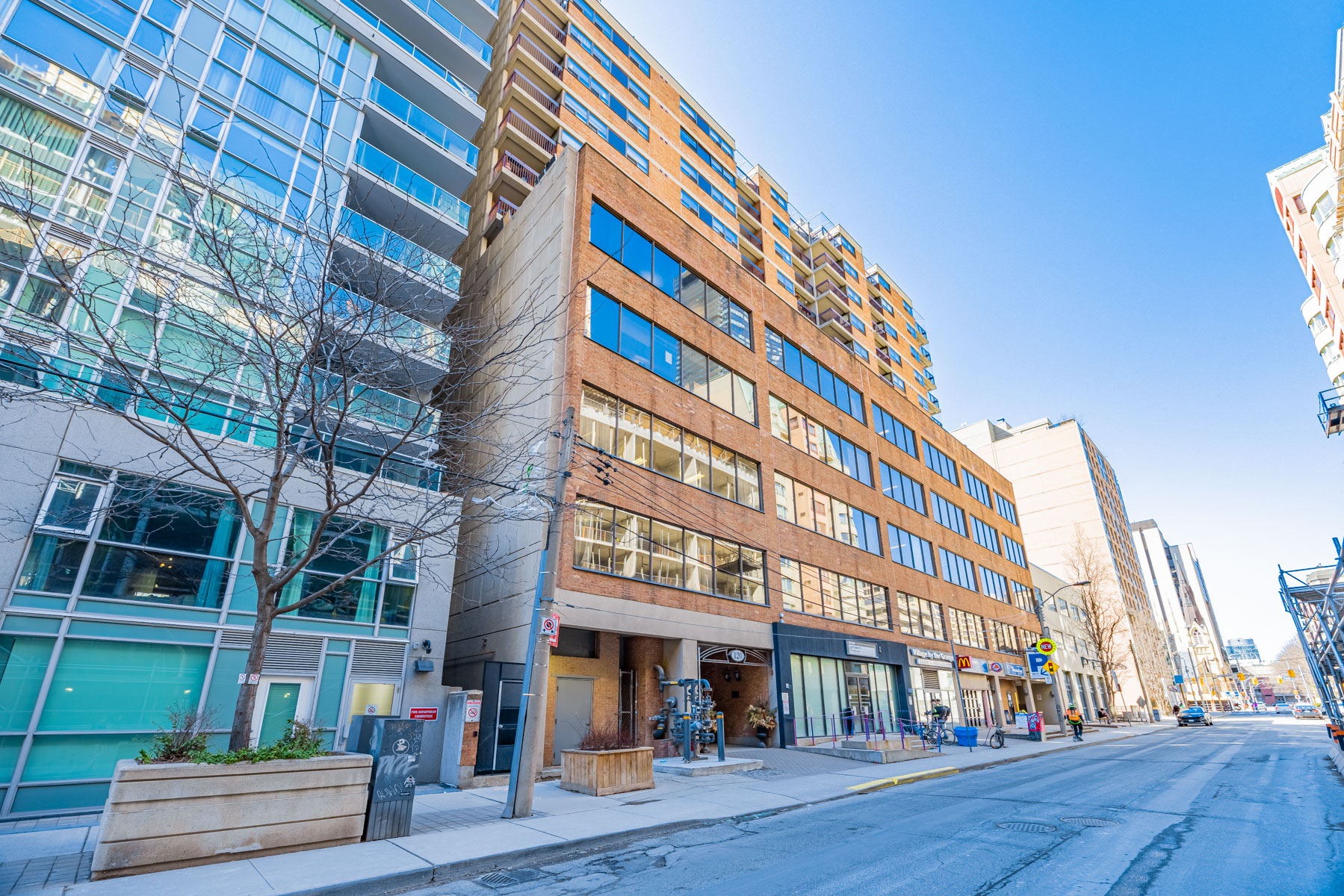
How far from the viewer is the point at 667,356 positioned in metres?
22.5

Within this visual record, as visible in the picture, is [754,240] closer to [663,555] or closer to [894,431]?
[894,431]

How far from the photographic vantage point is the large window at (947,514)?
38.6 meters

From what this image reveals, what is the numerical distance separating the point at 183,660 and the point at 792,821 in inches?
464

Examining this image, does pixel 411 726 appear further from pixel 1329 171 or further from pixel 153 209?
pixel 1329 171

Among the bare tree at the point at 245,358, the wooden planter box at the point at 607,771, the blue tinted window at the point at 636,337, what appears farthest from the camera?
the blue tinted window at the point at 636,337

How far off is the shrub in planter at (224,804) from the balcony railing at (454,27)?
23.8 m

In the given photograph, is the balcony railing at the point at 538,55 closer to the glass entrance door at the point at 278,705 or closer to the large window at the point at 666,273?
the large window at the point at 666,273

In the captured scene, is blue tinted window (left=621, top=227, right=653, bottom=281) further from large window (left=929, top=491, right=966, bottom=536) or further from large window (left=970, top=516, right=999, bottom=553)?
large window (left=970, top=516, right=999, bottom=553)

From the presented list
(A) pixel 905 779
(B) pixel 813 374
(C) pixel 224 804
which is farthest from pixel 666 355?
(C) pixel 224 804

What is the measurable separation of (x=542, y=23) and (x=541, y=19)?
31cm

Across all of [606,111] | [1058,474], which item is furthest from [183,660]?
[1058,474]

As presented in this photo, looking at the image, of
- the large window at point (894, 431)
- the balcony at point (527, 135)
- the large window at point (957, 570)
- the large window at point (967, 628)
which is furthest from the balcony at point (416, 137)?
the large window at point (967, 628)

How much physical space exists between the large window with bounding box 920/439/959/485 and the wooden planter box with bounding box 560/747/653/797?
103 feet

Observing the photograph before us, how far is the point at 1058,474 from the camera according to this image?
80188 mm
